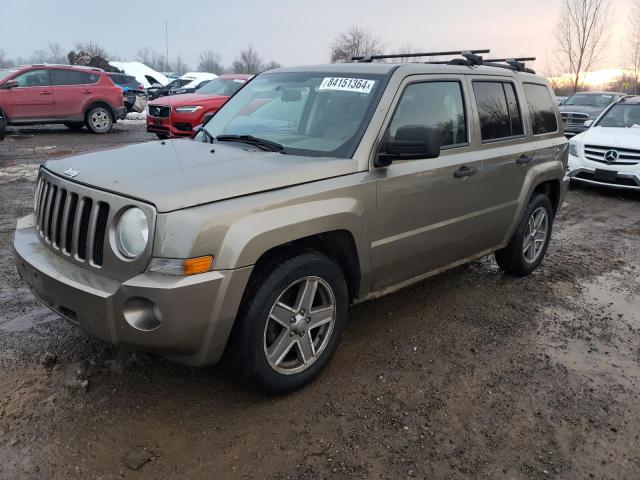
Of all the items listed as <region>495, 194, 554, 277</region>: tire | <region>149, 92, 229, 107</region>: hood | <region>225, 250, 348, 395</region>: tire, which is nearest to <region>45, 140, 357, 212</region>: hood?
<region>225, 250, 348, 395</region>: tire

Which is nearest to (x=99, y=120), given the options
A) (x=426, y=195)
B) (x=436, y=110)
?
(x=436, y=110)

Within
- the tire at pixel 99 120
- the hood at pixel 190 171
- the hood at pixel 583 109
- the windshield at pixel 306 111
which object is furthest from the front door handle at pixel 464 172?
the tire at pixel 99 120

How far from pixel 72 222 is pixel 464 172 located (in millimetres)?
2624

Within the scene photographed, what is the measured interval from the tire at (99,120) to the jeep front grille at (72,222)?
44.1ft

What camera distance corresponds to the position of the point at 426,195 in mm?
3742

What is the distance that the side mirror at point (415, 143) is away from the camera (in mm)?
3225

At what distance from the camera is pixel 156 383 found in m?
3.25

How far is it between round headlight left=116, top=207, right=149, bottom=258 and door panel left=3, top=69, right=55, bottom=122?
13644mm

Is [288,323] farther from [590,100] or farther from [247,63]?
[247,63]

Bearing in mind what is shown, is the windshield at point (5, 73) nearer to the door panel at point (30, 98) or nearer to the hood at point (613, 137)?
the door panel at point (30, 98)

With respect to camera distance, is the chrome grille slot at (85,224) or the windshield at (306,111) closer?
the chrome grille slot at (85,224)

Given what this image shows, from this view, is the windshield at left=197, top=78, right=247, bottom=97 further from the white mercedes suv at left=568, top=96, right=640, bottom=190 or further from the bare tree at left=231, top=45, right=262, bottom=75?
the bare tree at left=231, top=45, right=262, bottom=75

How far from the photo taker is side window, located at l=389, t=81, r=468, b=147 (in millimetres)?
3686

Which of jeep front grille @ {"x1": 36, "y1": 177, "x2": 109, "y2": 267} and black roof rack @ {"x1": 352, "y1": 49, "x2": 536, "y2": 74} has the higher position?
black roof rack @ {"x1": 352, "y1": 49, "x2": 536, "y2": 74}
